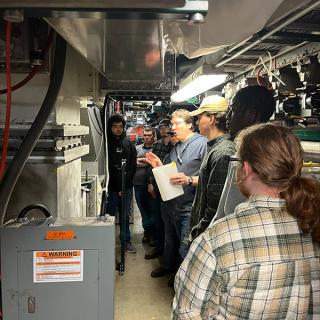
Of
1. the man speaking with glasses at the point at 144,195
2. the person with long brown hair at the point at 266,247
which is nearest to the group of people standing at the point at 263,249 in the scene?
the person with long brown hair at the point at 266,247

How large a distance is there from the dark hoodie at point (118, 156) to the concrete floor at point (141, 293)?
951mm

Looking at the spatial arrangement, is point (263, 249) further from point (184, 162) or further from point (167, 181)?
point (184, 162)

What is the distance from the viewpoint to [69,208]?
5.96 ft

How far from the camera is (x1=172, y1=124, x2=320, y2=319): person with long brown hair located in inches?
41.3

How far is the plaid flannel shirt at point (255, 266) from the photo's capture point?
1050mm

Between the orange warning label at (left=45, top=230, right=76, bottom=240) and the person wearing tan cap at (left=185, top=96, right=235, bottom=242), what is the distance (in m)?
1.11

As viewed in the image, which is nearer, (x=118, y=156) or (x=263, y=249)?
(x=263, y=249)

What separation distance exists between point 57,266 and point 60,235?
11 cm

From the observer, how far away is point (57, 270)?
122 cm

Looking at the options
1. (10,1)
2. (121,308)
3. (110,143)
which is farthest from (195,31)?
(110,143)

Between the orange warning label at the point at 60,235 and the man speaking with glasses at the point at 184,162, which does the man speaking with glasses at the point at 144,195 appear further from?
the orange warning label at the point at 60,235

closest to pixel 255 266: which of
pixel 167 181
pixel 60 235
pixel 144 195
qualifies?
pixel 60 235

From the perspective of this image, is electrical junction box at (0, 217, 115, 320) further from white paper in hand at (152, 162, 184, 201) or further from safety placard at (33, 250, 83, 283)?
white paper in hand at (152, 162, 184, 201)

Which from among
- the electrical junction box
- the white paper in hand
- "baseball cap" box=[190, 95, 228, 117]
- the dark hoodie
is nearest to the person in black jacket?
the dark hoodie
